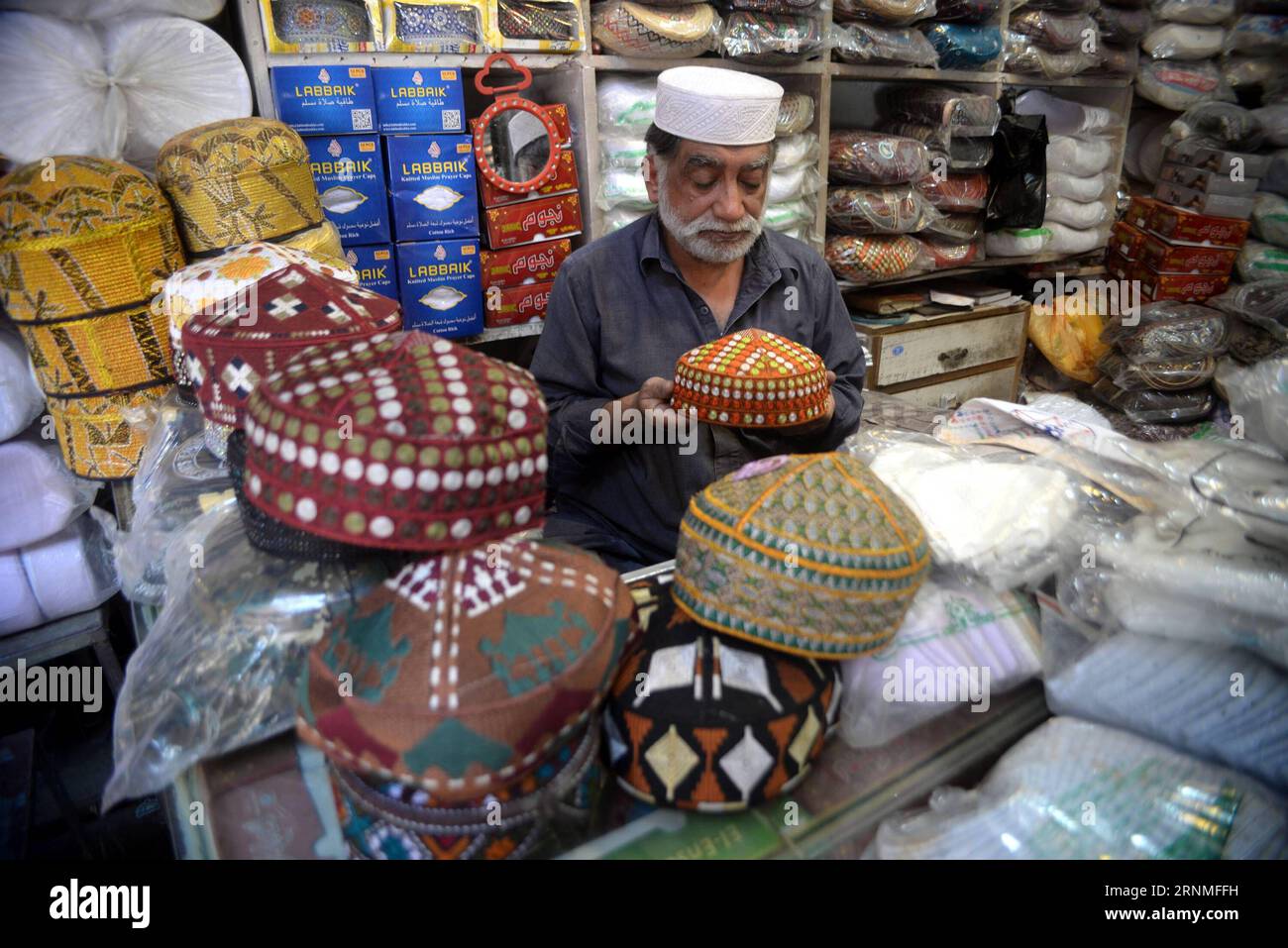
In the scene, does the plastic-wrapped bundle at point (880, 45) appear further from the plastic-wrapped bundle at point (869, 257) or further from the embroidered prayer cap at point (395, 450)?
the embroidered prayer cap at point (395, 450)

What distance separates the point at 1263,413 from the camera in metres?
0.90

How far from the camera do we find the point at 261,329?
0.79 meters

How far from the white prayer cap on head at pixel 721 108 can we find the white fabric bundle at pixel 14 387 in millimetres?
1433

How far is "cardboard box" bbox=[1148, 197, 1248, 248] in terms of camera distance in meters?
3.36

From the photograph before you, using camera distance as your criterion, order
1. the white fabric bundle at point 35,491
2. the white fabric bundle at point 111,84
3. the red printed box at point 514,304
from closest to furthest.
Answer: the white fabric bundle at point 111,84
the white fabric bundle at point 35,491
the red printed box at point 514,304

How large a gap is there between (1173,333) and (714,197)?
2712 millimetres

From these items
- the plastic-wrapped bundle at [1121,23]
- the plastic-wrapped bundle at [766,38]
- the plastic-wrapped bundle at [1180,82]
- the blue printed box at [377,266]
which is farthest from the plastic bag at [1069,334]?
the blue printed box at [377,266]

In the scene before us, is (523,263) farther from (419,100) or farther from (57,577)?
(57,577)

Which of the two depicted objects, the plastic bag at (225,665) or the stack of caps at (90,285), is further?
the stack of caps at (90,285)

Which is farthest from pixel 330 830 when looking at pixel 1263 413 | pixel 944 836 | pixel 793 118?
pixel 793 118

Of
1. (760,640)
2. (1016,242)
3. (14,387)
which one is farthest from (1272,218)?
(14,387)

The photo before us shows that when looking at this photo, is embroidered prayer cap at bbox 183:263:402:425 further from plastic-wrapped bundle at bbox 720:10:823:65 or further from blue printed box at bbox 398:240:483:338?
plastic-wrapped bundle at bbox 720:10:823:65

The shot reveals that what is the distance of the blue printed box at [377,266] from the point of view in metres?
2.07

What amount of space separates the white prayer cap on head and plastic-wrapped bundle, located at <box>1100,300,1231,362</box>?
255 centimetres
